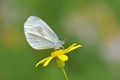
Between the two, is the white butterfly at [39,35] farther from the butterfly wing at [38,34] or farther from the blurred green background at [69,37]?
the blurred green background at [69,37]

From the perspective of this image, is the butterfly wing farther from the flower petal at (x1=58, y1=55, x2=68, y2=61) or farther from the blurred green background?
the blurred green background

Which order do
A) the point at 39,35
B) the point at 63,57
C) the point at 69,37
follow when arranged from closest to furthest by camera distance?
the point at 63,57, the point at 39,35, the point at 69,37

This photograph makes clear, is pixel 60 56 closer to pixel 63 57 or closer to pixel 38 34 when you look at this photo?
pixel 63 57

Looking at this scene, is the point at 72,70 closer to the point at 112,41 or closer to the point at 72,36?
the point at 72,36

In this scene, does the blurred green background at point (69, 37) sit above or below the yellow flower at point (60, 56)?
below

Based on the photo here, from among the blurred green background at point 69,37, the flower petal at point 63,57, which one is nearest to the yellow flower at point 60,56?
the flower petal at point 63,57

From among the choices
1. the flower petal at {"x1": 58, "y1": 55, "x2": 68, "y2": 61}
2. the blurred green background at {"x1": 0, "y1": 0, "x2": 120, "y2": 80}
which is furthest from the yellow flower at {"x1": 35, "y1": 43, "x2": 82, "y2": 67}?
the blurred green background at {"x1": 0, "y1": 0, "x2": 120, "y2": 80}

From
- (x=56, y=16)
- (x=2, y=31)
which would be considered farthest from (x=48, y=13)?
(x=2, y=31)

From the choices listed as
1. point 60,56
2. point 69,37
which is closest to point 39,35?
point 60,56
